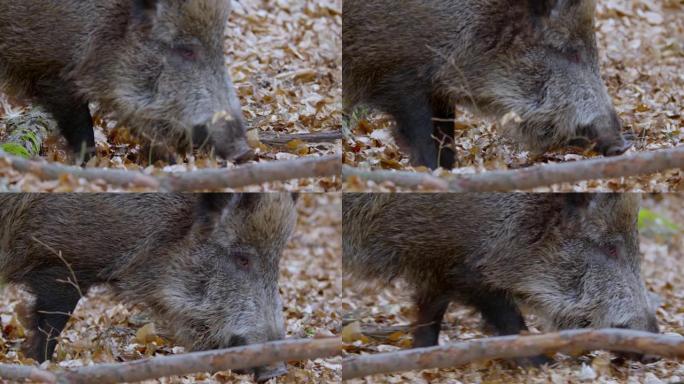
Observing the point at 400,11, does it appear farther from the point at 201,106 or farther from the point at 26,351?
the point at 26,351

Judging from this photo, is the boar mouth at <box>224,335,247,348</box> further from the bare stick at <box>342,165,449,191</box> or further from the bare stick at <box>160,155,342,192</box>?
the bare stick at <box>342,165,449,191</box>

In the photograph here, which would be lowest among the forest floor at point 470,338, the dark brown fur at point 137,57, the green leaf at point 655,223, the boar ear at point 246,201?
the forest floor at point 470,338

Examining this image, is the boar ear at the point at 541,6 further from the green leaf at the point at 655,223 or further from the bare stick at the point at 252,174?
the green leaf at the point at 655,223

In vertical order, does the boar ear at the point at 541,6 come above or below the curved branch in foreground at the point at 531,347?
above

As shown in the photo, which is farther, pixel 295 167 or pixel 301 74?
pixel 301 74

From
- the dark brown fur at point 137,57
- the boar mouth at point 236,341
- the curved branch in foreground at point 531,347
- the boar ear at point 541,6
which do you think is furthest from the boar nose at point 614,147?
the boar mouth at point 236,341

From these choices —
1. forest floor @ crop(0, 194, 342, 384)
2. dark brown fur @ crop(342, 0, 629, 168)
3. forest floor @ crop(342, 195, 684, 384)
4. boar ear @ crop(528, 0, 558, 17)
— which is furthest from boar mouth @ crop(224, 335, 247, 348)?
boar ear @ crop(528, 0, 558, 17)

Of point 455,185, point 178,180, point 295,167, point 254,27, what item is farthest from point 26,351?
point 254,27
